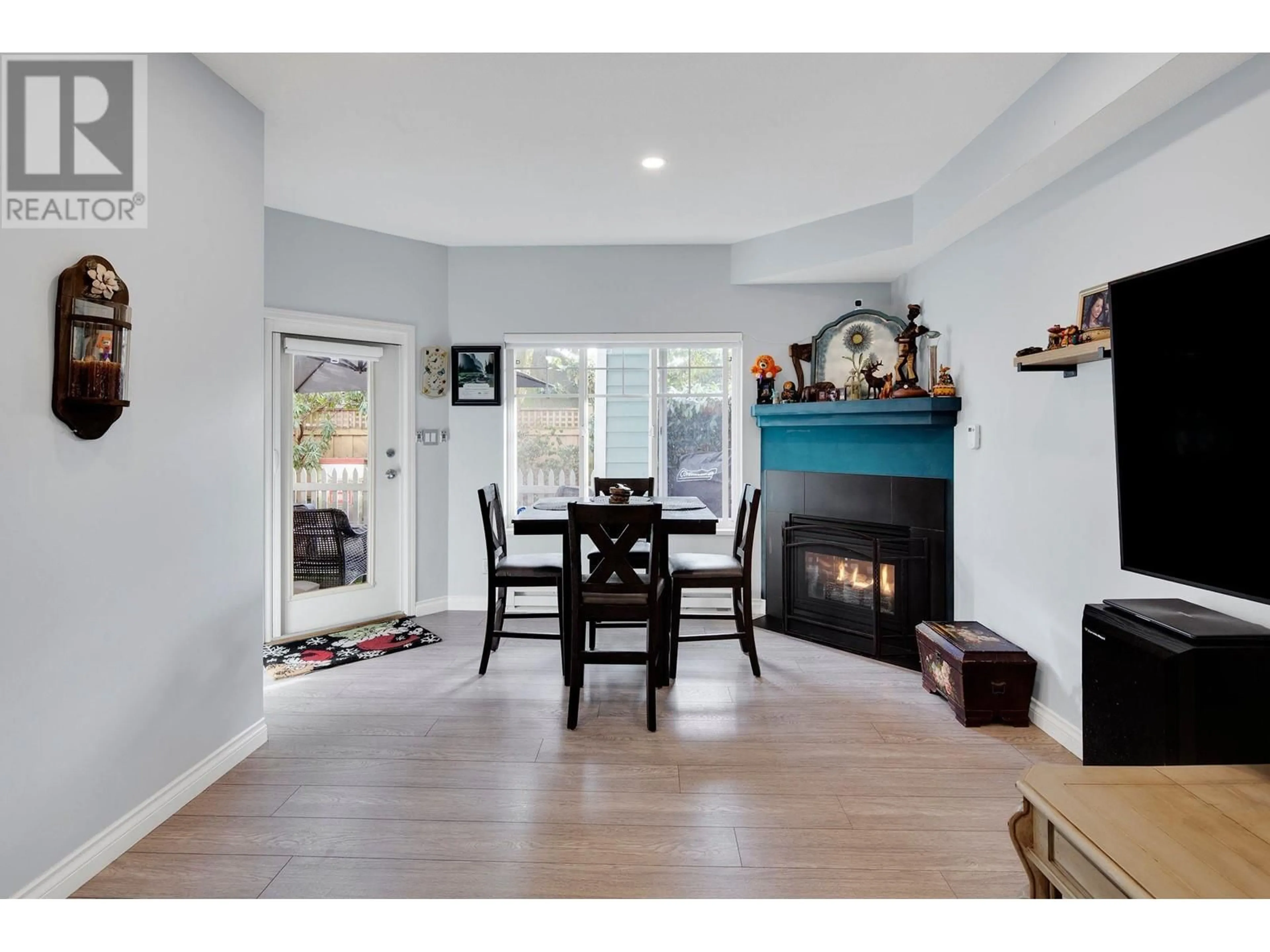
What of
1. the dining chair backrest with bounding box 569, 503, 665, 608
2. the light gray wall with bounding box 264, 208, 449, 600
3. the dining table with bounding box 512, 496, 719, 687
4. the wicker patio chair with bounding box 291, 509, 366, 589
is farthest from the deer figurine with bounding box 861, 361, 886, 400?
the wicker patio chair with bounding box 291, 509, 366, 589

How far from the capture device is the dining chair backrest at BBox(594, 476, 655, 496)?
417 cm

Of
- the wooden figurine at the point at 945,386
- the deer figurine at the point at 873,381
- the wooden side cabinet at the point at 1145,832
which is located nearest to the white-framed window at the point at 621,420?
the deer figurine at the point at 873,381

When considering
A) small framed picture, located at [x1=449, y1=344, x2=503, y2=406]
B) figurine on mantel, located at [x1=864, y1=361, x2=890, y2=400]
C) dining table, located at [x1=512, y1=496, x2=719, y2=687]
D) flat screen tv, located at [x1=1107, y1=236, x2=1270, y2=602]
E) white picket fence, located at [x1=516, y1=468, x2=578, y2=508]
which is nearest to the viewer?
flat screen tv, located at [x1=1107, y1=236, x2=1270, y2=602]

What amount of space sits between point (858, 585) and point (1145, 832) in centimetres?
268

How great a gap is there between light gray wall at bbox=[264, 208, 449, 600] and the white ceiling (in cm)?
15

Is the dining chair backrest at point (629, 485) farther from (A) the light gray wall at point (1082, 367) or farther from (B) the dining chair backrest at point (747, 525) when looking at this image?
(A) the light gray wall at point (1082, 367)

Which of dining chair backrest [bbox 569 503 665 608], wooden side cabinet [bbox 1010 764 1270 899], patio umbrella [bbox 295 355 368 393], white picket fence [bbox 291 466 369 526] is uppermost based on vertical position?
patio umbrella [bbox 295 355 368 393]

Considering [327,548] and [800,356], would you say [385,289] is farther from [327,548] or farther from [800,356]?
[800,356]

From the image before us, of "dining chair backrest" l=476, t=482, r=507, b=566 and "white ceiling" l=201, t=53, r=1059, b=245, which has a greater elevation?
"white ceiling" l=201, t=53, r=1059, b=245

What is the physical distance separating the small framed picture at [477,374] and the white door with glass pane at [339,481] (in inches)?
14.8

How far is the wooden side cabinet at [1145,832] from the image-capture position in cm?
110

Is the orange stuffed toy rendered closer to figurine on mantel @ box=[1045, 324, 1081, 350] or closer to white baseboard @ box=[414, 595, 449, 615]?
figurine on mantel @ box=[1045, 324, 1081, 350]

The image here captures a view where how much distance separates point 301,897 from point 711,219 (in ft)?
12.3

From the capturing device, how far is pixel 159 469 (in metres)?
2.08
